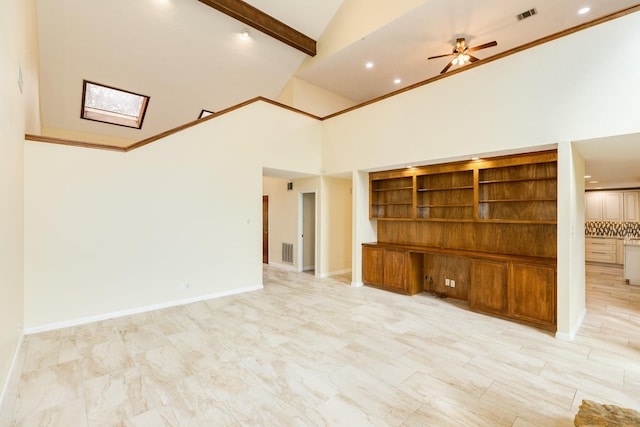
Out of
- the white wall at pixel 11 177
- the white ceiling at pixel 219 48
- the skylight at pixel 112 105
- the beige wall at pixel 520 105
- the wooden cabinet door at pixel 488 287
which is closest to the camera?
the white wall at pixel 11 177

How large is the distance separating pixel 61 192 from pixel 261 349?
10.6 ft

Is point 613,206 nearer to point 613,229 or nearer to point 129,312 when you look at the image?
point 613,229

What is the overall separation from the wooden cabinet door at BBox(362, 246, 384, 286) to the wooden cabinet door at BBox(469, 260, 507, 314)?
1.62 metres

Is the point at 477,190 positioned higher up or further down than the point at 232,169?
further down

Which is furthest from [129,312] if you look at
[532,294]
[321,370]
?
[532,294]

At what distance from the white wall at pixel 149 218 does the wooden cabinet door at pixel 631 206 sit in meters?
8.75

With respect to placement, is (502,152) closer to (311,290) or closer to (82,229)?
(311,290)

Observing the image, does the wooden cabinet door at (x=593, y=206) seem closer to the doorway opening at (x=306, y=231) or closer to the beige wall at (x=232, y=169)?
the beige wall at (x=232, y=169)

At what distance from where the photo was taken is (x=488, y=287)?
3939 mm

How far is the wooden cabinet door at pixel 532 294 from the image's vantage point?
3418mm

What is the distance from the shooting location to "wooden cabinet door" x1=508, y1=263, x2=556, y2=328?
3418 millimetres

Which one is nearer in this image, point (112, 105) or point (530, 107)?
point (530, 107)

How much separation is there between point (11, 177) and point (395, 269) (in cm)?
511

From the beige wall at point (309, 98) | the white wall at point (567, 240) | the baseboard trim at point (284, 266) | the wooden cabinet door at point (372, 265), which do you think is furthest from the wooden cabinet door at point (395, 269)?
the beige wall at point (309, 98)
